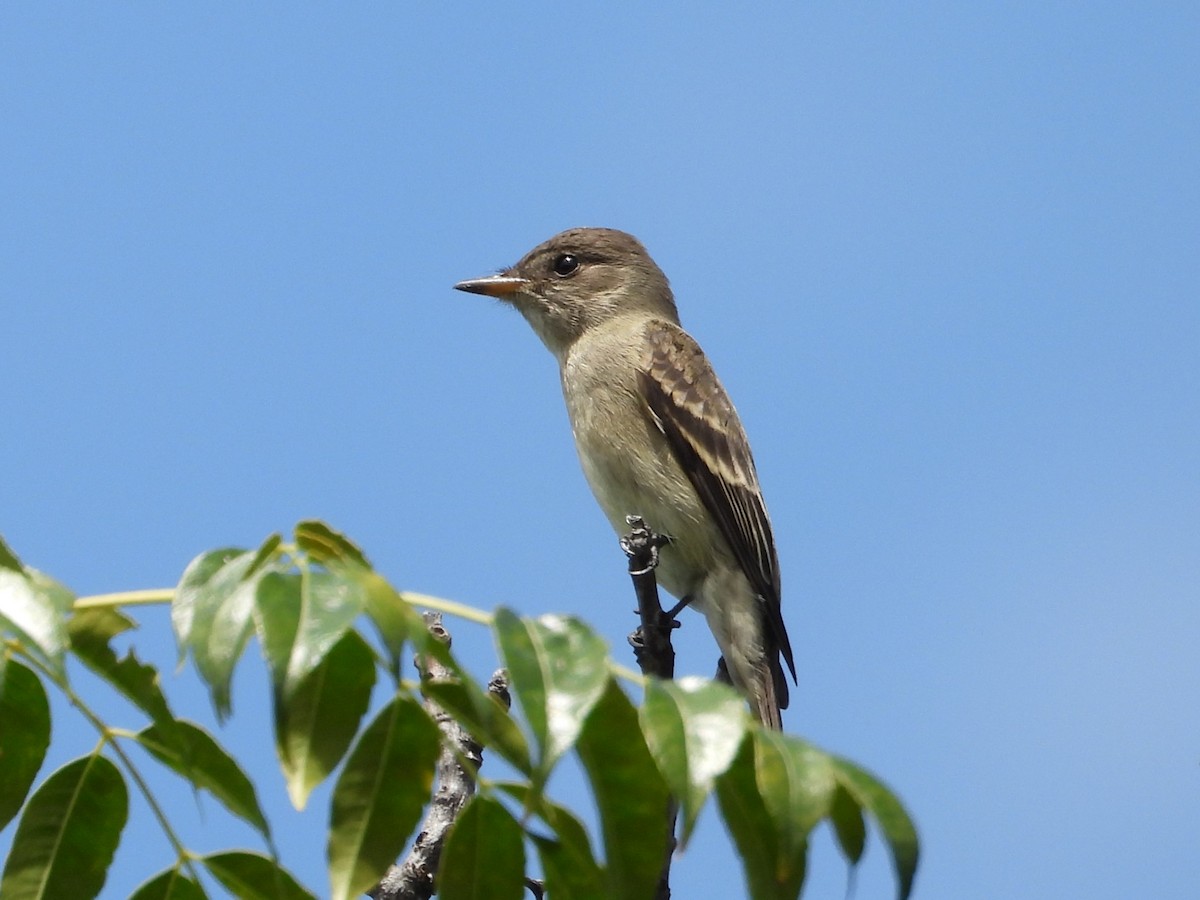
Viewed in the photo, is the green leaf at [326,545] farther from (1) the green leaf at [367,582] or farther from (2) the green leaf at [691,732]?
(2) the green leaf at [691,732]

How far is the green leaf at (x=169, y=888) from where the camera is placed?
246 centimetres

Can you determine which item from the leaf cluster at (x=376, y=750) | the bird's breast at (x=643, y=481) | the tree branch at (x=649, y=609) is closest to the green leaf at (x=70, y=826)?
the leaf cluster at (x=376, y=750)

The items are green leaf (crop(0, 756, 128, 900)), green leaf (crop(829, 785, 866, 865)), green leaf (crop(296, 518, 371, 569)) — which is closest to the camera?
green leaf (crop(829, 785, 866, 865))

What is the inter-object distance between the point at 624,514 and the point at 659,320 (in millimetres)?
1477

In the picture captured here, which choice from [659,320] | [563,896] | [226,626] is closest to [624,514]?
[659,320]

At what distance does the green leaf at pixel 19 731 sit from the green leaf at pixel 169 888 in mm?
241

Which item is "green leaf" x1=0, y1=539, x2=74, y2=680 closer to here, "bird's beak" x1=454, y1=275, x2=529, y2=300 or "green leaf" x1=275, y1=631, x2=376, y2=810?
"green leaf" x1=275, y1=631, x2=376, y2=810

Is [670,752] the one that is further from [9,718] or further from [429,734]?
[9,718]

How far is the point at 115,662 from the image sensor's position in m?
2.26

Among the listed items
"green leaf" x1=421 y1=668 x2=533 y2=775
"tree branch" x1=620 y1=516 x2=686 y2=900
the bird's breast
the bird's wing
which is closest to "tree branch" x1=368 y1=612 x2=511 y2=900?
"tree branch" x1=620 y1=516 x2=686 y2=900

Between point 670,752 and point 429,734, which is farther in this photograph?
point 429,734

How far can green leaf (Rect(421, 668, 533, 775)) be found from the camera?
6.54 ft

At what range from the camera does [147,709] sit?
221 cm

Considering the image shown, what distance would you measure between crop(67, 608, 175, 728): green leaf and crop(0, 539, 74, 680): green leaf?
0.16m
